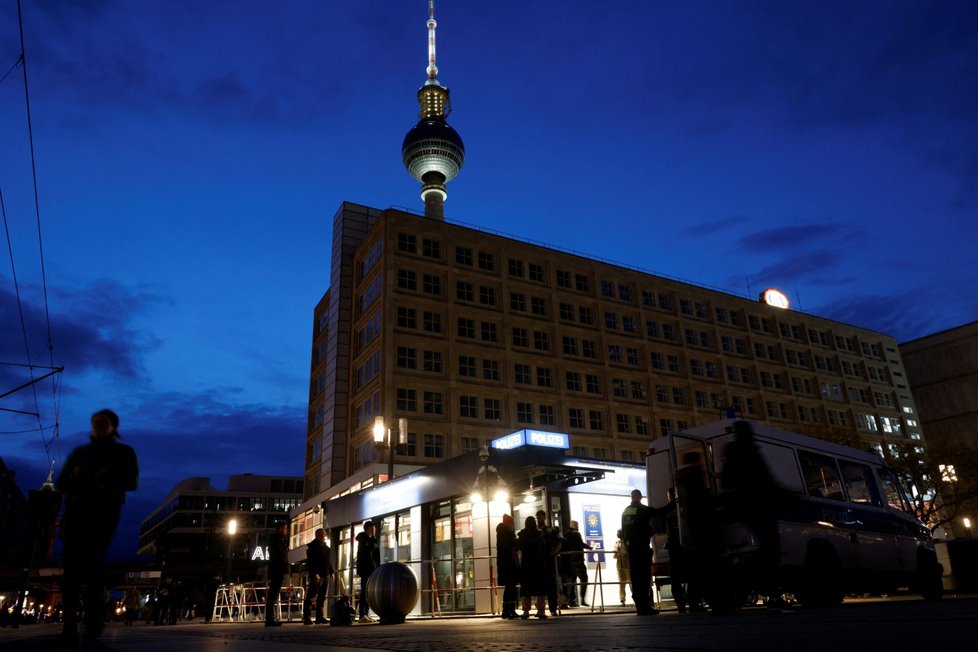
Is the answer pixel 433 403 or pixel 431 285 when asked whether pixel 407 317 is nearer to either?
pixel 431 285

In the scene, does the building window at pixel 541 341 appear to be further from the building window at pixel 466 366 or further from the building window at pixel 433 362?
the building window at pixel 433 362

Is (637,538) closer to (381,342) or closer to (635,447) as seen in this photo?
(381,342)

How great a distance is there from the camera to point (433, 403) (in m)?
45.0

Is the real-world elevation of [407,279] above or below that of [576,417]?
above

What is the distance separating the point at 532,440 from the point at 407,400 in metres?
19.6

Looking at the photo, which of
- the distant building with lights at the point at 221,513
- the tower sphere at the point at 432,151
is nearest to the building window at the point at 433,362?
the tower sphere at the point at 432,151

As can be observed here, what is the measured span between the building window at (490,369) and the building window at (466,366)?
82cm

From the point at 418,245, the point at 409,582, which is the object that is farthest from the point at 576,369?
the point at 409,582

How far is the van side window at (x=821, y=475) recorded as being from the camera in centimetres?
1151

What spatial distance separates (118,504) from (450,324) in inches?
1638

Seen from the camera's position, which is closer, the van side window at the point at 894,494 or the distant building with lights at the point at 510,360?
the van side window at the point at 894,494

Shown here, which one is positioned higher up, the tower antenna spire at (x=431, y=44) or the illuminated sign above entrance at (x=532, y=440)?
the tower antenna spire at (x=431, y=44)

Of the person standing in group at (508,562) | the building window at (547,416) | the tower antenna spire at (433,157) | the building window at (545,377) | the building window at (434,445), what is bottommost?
the person standing in group at (508,562)

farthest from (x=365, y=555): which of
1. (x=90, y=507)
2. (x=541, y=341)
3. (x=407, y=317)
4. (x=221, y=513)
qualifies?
(x=221, y=513)
